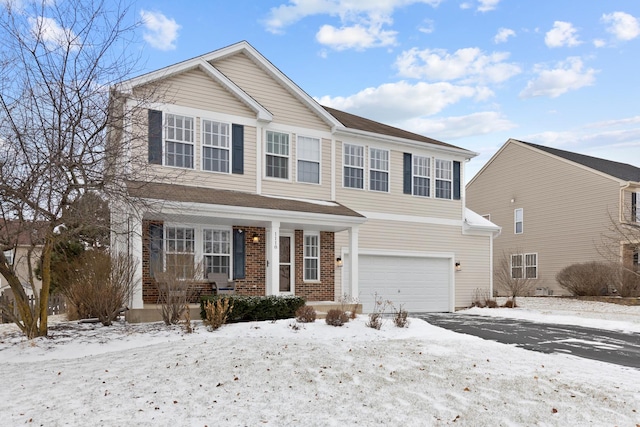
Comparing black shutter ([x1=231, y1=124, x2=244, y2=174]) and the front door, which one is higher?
black shutter ([x1=231, y1=124, x2=244, y2=174])

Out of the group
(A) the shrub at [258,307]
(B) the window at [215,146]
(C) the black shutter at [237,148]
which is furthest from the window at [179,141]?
(A) the shrub at [258,307]

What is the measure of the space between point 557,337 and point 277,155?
9.23 metres

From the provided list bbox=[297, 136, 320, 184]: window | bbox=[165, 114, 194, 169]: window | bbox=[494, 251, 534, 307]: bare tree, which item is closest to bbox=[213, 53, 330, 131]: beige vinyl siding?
bbox=[297, 136, 320, 184]: window

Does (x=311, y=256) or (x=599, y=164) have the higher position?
(x=599, y=164)

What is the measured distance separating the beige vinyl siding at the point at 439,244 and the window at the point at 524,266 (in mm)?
7982

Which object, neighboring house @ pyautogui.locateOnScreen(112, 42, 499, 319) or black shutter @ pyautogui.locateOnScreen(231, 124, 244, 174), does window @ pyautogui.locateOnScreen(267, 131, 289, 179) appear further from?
black shutter @ pyautogui.locateOnScreen(231, 124, 244, 174)

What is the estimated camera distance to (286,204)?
49.1ft

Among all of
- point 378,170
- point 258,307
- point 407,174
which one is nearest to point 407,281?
point 407,174

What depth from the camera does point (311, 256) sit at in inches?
658

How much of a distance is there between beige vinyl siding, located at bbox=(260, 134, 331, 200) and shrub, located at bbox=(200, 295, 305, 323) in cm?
457

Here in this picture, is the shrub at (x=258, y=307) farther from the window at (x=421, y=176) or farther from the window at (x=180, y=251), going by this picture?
the window at (x=421, y=176)

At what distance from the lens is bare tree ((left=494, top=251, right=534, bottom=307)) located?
26.6 m

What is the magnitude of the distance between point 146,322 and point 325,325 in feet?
13.7

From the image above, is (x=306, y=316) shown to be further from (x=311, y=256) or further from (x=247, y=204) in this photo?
(x=311, y=256)
